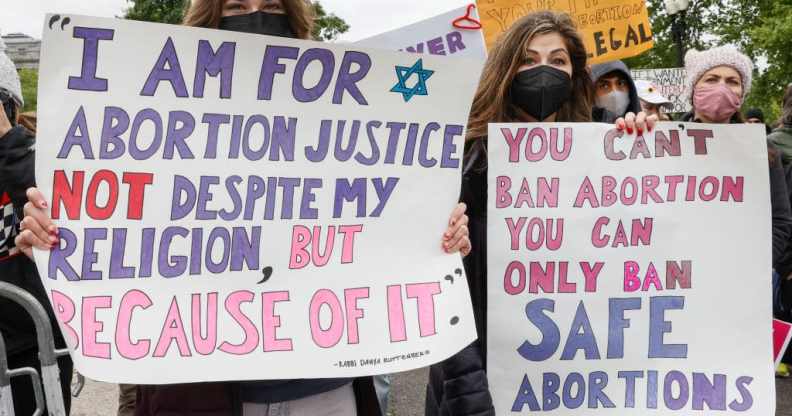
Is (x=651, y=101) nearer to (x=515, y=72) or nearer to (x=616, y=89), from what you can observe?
(x=616, y=89)

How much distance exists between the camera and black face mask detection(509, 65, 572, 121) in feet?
7.07

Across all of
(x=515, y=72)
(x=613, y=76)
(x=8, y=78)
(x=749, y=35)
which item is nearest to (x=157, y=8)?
(x=749, y=35)

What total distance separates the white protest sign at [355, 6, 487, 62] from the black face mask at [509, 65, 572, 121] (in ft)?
8.31

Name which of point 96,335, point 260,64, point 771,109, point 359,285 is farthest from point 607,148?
point 771,109

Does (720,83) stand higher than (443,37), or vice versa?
(443,37)

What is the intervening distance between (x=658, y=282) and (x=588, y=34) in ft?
9.78

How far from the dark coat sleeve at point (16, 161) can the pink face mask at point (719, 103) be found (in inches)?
99.0

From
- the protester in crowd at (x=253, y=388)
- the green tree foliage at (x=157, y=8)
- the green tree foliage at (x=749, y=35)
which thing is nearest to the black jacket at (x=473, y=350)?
the protester in crowd at (x=253, y=388)

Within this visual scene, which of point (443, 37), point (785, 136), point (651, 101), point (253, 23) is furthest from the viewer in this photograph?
point (651, 101)

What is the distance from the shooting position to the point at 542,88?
7.07 ft

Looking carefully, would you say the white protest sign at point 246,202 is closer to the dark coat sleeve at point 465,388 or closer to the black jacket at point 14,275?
the dark coat sleeve at point 465,388

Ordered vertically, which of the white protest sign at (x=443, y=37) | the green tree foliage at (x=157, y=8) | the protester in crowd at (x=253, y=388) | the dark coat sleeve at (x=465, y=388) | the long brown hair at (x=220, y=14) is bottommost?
the dark coat sleeve at (x=465, y=388)

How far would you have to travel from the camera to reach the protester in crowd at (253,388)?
1592 millimetres

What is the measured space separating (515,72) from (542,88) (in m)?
0.10
